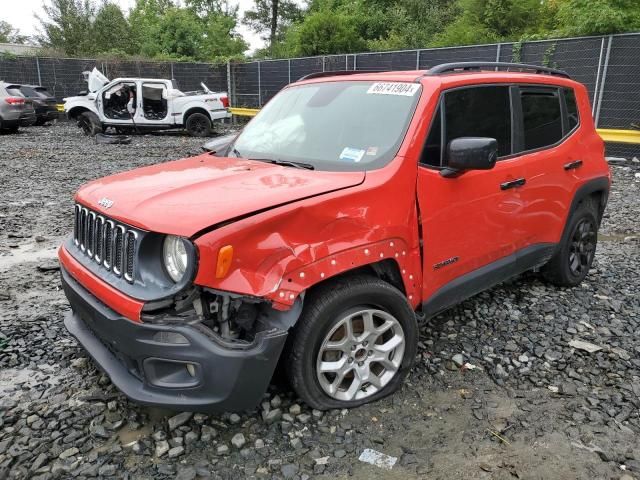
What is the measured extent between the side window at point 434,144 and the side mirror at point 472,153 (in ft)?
0.40

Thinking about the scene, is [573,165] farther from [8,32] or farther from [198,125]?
[8,32]

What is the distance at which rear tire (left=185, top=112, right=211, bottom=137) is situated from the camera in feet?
55.8

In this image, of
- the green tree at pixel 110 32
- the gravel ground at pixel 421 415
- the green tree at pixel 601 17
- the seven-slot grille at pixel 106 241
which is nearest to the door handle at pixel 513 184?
the gravel ground at pixel 421 415

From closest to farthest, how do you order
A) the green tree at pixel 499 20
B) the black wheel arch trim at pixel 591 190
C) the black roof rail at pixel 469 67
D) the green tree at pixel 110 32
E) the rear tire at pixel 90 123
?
1. the black roof rail at pixel 469 67
2. the black wheel arch trim at pixel 591 190
3. the rear tire at pixel 90 123
4. the green tree at pixel 499 20
5. the green tree at pixel 110 32

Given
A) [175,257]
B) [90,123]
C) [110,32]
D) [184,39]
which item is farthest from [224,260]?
[110,32]

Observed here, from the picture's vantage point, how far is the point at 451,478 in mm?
2465

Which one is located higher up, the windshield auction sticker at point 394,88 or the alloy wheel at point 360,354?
the windshield auction sticker at point 394,88

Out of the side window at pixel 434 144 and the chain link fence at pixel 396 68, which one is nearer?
the side window at pixel 434 144

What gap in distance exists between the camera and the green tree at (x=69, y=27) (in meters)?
34.1

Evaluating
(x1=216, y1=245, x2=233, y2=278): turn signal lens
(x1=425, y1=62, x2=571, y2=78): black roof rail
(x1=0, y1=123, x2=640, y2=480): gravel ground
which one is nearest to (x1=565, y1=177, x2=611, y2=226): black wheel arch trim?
(x1=0, y1=123, x2=640, y2=480): gravel ground

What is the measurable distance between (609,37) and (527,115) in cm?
937

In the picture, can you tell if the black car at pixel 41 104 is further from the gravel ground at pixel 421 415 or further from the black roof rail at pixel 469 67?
the black roof rail at pixel 469 67

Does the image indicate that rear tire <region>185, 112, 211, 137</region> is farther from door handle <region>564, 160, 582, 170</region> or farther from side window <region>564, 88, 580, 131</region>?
door handle <region>564, 160, 582, 170</region>

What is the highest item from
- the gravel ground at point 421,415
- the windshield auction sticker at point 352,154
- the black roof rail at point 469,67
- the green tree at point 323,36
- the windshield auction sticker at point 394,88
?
the green tree at point 323,36
